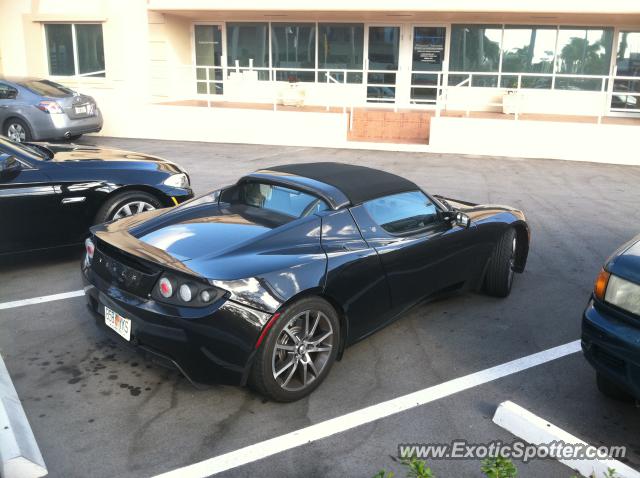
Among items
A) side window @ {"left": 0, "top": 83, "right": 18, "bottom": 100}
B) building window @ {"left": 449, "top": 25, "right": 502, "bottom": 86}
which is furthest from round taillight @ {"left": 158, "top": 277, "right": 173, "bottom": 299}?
building window @ {"left": 449, "top": 25, "right": 502, "bottom": 86}

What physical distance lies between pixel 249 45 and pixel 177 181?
1281cm

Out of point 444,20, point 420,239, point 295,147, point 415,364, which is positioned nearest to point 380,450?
point 415,364

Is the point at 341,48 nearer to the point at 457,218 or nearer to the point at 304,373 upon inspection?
the point at 457,218

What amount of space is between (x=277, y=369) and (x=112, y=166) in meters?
3.55

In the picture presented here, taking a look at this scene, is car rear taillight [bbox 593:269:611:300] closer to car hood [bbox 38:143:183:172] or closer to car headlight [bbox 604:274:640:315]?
car headlight [bbox 604:274:640:315]

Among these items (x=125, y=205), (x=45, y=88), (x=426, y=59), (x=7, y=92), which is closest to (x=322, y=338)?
(x=125, y=205)

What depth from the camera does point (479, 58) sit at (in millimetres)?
17156

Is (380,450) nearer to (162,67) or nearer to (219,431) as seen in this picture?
(219,431)

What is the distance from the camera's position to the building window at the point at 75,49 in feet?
59.4

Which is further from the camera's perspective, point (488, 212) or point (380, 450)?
point (488, 212)

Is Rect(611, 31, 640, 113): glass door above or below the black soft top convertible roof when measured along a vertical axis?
above

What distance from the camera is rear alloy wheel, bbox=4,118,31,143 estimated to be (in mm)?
13727

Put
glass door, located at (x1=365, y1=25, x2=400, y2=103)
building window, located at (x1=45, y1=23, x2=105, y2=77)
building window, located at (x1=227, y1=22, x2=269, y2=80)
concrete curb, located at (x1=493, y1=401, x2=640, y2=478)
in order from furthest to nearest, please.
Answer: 1. building window, located at (x1=227, y1=22, x2=269, y2=80)
2. building window, located at (x1=45, y1=23, x2=105, y2=77)
3. glass door, located at (x1=365, y1=25, x2=400, y2=103)
4. concrete curb, located at (x1=493, y1=401, x2=640, y2=478)
